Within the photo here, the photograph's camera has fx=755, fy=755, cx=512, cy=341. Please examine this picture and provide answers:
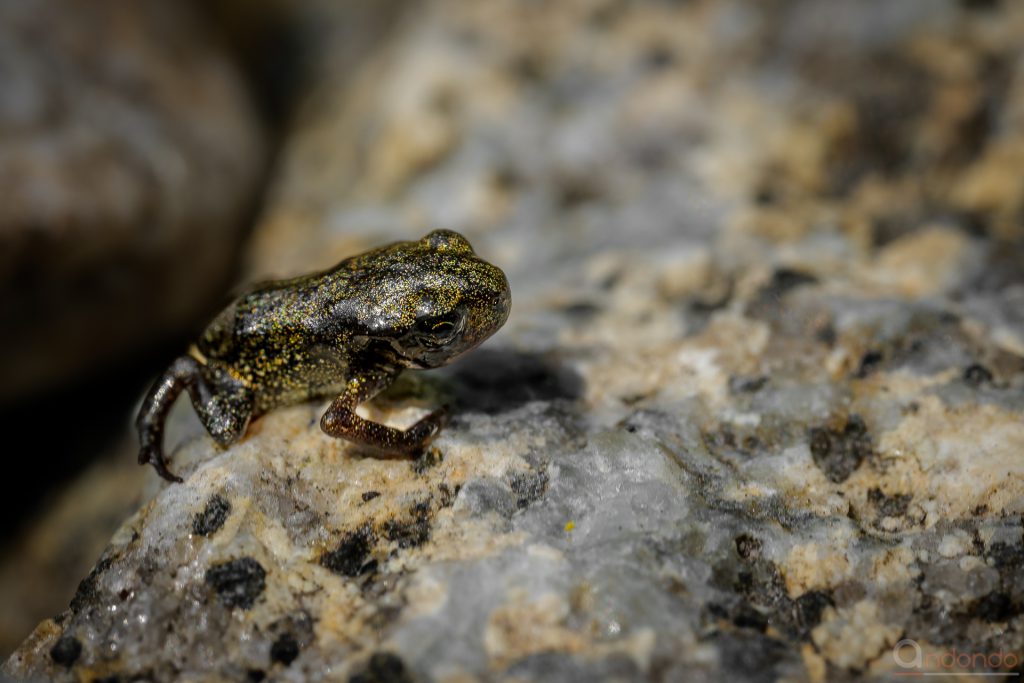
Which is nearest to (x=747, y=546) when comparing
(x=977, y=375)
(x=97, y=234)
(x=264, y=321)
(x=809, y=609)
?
(x=809, y=609)

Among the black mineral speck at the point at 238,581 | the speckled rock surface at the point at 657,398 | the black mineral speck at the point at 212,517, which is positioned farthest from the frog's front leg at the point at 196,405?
the black mineral speck at the point at 238,581

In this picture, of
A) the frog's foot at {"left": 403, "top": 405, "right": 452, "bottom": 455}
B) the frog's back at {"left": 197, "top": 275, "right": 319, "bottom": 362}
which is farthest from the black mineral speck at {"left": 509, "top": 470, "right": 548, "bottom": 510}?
the frog's back at {"left": 197, "top": 275, "right": 319, "bottom": 362}

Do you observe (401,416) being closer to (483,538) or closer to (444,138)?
(483,538)

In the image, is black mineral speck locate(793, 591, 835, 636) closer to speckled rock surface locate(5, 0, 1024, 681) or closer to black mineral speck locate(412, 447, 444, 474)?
speckled rock surface locate(5, 0, 1024, 681)

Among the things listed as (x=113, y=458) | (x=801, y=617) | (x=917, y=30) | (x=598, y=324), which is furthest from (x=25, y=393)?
(x=917, y=30)

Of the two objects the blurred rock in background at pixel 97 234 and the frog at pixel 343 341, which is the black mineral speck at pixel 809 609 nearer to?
the frog at pixel 343 341

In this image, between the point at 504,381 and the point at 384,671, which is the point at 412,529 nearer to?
the point at 384,671
